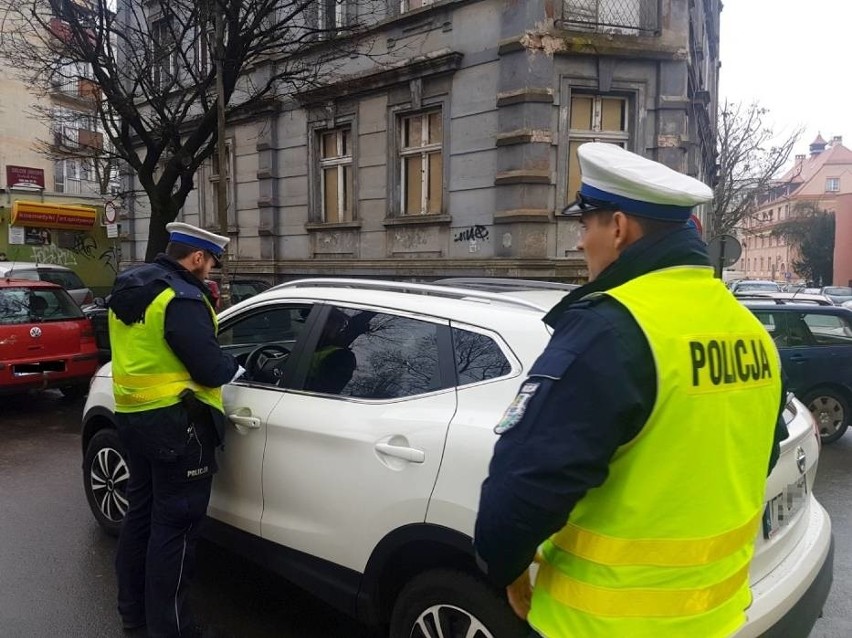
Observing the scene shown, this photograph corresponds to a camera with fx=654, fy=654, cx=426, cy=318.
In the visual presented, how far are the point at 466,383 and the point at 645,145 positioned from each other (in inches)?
393

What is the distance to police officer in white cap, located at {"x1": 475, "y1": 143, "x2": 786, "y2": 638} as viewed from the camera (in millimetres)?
1268

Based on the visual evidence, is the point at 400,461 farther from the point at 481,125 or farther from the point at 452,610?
the point at 481,125

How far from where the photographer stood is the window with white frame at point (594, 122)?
11211 millimetres

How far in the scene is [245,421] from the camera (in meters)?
3.10

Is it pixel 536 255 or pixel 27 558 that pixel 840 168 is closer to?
pixel 536 255

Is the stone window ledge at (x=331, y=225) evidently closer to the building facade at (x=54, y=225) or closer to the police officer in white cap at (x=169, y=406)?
the police officer in white cap at (x=169, y=406)

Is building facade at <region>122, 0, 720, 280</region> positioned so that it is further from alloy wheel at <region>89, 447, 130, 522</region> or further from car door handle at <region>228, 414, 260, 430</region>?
car door handle at <region>228, 414, 260, 430</region>

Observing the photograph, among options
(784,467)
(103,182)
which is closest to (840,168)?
(103,182)

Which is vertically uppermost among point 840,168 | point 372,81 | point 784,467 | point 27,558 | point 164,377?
point 840,168

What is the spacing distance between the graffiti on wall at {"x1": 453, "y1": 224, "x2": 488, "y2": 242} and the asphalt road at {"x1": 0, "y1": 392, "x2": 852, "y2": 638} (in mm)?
7007

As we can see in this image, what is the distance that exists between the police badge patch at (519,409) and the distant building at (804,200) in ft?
213

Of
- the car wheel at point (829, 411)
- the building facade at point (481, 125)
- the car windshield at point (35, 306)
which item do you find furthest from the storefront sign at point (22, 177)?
the car wheel at point (829, 411)

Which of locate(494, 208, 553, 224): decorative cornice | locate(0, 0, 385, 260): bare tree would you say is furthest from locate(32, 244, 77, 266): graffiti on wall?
locate(494, 208, 553, 224): decorative cornice

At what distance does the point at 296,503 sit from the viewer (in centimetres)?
285
